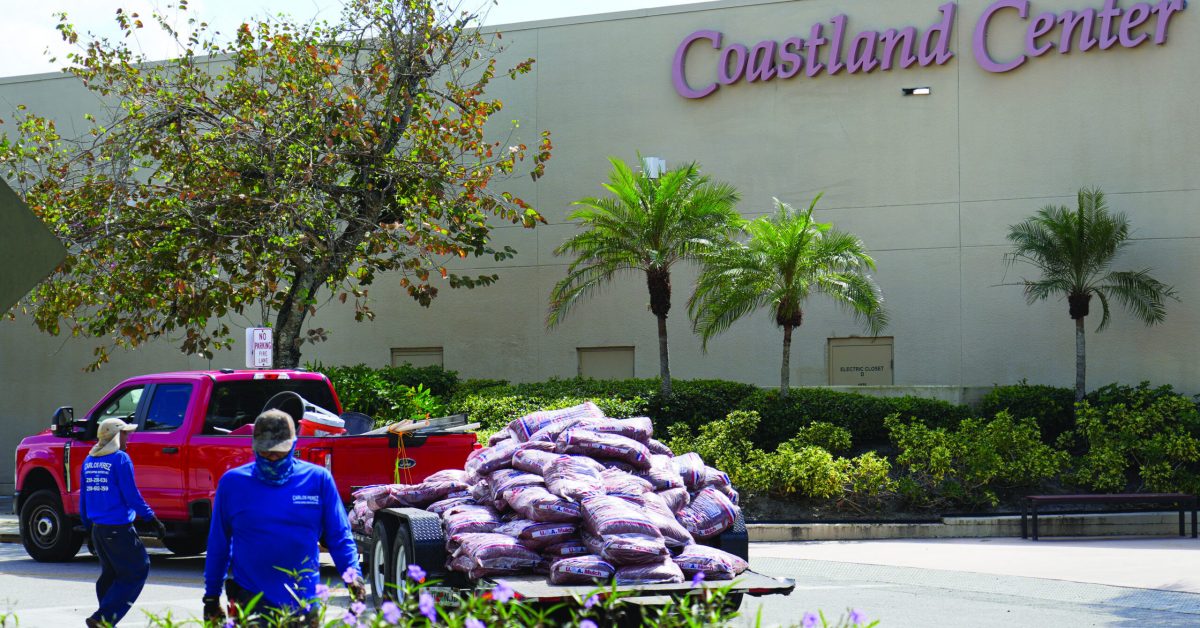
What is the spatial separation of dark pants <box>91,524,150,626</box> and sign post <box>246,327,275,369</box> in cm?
951

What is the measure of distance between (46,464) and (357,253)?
7.52 m

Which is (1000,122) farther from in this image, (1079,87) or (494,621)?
(494,621)

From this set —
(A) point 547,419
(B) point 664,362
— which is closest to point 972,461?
(B) point 664,362

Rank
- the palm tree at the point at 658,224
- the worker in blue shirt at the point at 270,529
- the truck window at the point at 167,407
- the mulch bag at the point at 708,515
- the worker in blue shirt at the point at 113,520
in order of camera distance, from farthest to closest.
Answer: the palm tree at the point at 658,224 < the truck window at the point at 167,407 < the mulch bag at the point at 708,515 < the worker in blue shirt at the point at 113,520 < the worker in blue shirt at the point at 270,529

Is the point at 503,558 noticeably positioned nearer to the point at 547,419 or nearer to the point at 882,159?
the point at 547,419

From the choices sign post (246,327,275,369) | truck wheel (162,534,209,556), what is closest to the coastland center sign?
sign post (246,327,275,369)

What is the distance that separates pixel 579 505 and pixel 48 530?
8833 mm

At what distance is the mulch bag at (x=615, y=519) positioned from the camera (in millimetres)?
8305

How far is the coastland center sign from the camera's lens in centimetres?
2375

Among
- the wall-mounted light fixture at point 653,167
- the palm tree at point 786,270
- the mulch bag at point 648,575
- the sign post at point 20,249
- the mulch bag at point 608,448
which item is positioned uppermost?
the wall-mounted light fixture at point 653,167

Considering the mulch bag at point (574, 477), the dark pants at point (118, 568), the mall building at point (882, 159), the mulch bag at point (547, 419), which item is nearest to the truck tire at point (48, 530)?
the dark pants at point (118, 568)

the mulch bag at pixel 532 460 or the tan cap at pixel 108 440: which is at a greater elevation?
the tan cap at pixel 108 440

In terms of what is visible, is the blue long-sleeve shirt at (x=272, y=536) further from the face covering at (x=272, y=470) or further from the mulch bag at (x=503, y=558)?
the mulch bag at (x=503, y=558)

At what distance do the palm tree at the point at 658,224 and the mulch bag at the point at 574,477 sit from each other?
501 inches
